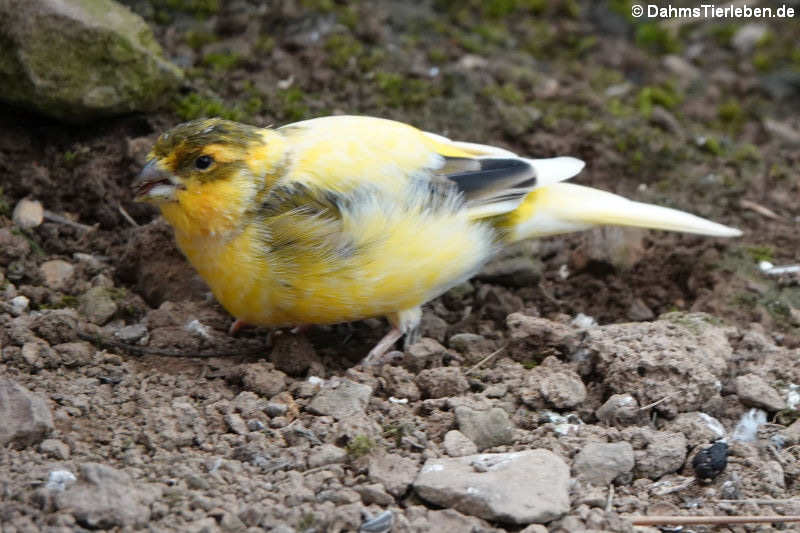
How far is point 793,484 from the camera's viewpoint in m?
4.13

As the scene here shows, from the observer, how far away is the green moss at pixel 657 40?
809 cm

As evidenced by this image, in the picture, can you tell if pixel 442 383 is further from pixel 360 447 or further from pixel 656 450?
pixel 656 450

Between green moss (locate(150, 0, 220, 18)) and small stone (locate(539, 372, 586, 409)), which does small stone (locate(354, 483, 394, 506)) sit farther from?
green moss (locate(150, 0, 220, 18))

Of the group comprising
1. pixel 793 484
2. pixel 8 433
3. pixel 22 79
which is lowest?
pixel 793 484

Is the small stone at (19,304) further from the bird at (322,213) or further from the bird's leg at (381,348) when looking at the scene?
the bird's leg at (381,348)

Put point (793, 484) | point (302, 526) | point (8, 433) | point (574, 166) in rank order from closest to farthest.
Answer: point (302, 526) → point (8, 433) → point (793, 484) → point (574, 166)

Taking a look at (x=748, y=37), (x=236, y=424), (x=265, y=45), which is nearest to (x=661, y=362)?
(x=236, y=424)

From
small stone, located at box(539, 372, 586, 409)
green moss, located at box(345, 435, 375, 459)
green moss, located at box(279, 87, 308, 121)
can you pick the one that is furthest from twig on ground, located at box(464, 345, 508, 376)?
green moss, located at box(279, 87, 308, 121)

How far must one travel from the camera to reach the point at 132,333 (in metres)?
5.10

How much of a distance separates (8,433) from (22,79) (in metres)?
2.53

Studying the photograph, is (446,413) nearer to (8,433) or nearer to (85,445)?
(85,445)

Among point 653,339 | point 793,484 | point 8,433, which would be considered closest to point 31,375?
point 8,433

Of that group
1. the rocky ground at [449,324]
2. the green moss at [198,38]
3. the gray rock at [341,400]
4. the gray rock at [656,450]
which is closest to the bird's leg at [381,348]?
the rocky ground at [449,324]

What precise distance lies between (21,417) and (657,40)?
19.1 ft
